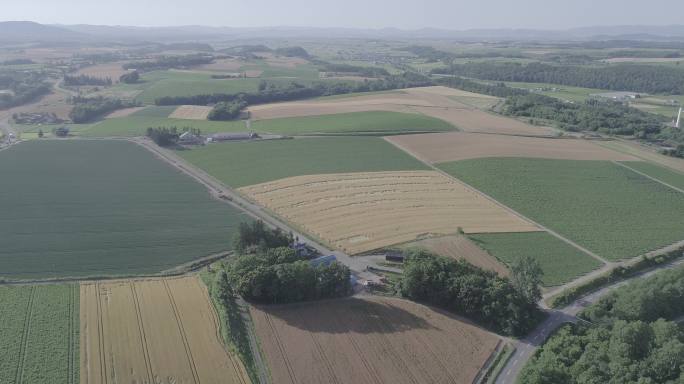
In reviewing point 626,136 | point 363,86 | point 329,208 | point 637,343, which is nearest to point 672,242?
point 637,343


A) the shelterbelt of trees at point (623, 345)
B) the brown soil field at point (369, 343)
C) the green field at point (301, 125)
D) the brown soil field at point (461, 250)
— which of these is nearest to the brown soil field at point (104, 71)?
the green field at point (301, 125)

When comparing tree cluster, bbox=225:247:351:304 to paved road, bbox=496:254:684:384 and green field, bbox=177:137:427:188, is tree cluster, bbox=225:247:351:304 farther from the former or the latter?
green field, bbox=177:137:427:188

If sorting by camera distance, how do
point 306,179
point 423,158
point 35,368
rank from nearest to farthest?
point 35,368 → point 306,179 → point 423,158

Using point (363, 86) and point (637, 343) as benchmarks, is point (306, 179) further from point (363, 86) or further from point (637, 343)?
point (363, 86)

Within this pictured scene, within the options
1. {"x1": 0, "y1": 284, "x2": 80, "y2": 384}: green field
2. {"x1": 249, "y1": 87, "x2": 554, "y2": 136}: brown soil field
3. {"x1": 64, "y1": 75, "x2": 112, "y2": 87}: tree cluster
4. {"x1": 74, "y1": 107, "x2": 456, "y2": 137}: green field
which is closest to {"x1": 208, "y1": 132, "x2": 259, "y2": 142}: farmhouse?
{"x1": 74, "y1": 107, "x2": 456, "y2": 137}: green field

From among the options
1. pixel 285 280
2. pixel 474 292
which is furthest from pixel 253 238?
pixel 474 292

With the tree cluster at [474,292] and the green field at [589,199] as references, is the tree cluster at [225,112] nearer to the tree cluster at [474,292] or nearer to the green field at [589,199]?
the green field at [589,199]

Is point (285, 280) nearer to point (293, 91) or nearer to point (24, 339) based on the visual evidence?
point (24, 339)
